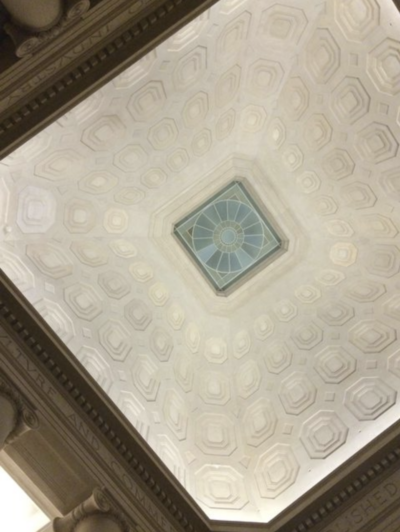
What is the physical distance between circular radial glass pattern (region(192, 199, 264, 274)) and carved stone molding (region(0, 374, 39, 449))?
500 cm

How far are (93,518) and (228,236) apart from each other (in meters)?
5.64

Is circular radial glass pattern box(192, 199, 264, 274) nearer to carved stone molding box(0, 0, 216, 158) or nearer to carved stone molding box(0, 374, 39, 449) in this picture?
carved stone molding box(0, 0, 216, 158)

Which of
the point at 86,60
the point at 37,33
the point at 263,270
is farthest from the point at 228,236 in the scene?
the point at 37,33

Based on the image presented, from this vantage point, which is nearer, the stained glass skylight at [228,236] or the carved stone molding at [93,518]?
the carved stone molding at [93,518]

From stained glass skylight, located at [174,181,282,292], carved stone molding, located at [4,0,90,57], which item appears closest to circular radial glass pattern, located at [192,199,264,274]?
stained glass skylight, located at [174,181,282,292]

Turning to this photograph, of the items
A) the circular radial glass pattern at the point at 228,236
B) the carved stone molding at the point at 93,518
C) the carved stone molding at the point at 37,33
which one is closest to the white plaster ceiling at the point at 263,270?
the circular radial glass pattern at the point at 228,236

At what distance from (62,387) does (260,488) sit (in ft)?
11.0

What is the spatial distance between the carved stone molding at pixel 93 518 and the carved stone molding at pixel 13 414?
94 centimetres

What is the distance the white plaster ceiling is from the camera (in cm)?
898

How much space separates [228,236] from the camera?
11430 millimetres

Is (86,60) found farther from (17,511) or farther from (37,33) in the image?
(17,511)

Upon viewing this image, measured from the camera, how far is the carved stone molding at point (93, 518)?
6828mm

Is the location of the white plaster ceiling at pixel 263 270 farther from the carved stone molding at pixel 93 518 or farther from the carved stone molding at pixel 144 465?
the carved stone molding at pixel 93 518

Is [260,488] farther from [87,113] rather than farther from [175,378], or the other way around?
[87,113]
